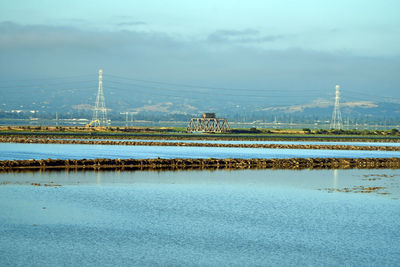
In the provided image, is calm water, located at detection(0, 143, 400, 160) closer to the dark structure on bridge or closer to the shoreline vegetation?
the shoreline vegetation

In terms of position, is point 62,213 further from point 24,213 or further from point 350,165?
point 350,165

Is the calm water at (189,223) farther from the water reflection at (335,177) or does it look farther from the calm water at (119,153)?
the calm water at (119,153)

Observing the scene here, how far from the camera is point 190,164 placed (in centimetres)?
4447

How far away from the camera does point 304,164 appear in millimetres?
48188

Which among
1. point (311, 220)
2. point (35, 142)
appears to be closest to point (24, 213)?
point (311, 220)

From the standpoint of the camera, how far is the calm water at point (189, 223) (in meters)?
16.7

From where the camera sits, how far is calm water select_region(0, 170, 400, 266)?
16734 mm

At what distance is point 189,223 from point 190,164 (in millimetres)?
23225

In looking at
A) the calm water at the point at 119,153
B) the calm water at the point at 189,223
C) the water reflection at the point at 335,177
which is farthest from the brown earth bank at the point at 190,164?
the calm water at the point at 119,153

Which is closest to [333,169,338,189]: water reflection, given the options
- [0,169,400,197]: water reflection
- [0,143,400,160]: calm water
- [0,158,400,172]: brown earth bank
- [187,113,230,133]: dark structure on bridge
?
[0,169,400,197]: water reflection

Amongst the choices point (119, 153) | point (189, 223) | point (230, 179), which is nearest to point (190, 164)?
point (230, 179)

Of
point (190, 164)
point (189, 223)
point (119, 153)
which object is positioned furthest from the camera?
point (119, 153)

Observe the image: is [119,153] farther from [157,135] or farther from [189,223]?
[157,135]

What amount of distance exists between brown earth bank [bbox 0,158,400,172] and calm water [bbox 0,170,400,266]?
410 cm
